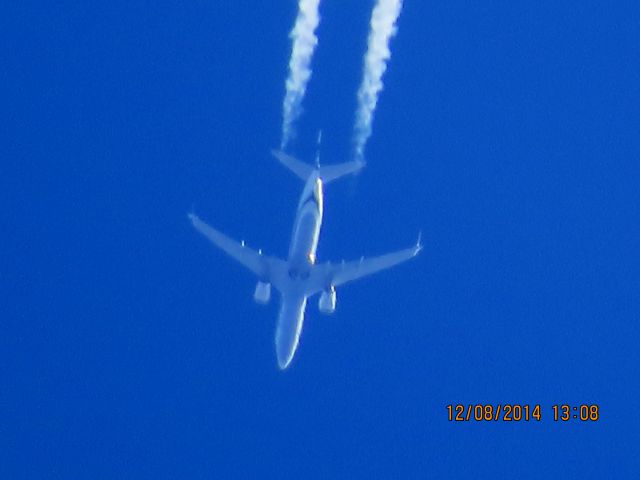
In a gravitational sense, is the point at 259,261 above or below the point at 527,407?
below

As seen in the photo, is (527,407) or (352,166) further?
(527,407)

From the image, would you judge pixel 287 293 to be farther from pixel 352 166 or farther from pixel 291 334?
pixel 352 166

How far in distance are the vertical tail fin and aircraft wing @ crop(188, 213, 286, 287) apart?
475 cm

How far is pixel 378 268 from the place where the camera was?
63.5 meters

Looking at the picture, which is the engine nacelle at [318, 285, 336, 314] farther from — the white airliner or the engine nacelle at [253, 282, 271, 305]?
the engine nacelle at [253, 282, 271, 305]

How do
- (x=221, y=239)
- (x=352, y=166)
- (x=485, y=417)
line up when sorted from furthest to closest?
(x=485, y=417) < (x=221, y=239) < (x=352, y=166)

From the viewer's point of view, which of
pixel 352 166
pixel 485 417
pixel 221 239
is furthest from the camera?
pixel 485 417

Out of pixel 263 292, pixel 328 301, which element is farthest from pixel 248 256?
pixel 328 301

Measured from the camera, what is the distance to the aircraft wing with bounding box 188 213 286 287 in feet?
206

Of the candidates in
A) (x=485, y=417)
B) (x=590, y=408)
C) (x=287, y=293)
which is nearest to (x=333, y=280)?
(x=287, y=293)

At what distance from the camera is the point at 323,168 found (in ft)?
199

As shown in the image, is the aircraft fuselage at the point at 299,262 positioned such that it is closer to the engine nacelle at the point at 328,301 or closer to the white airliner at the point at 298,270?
the white airliner at the point at 298,270

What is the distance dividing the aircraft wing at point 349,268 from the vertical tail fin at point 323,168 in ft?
14.8

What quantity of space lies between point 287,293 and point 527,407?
75.1ft
